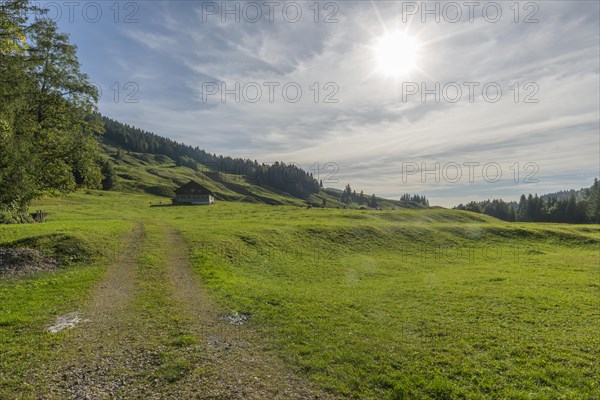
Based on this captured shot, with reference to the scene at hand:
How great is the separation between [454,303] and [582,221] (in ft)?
545

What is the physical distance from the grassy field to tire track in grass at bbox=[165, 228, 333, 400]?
578 millimetres

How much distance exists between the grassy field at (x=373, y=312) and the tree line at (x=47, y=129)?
602cm

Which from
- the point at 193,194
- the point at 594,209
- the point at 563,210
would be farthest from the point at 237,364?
the point at 563,210

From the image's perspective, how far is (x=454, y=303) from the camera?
69.0 feet

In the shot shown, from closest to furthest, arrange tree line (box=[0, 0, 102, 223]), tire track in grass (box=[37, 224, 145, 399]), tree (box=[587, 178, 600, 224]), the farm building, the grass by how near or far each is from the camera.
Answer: tire track in grass (box=[37, 224, 145, 399]), the grass, tree line (box=[0, 0, 102, 223]), the farm building, tree (box=[587, 178, 600, 224])

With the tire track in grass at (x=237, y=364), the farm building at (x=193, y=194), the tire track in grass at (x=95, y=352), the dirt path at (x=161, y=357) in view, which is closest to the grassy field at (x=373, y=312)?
the dirt path at (x=161, y=357)

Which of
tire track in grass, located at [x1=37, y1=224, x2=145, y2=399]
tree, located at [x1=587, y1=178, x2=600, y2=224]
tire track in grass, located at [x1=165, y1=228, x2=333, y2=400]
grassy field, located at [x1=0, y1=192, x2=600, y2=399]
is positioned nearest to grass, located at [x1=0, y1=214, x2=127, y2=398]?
grassy field, located at [x1=0, y1=192, x2=600, y2=399]

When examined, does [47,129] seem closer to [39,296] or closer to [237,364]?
[39,296]

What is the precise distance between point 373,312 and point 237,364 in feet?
31.5

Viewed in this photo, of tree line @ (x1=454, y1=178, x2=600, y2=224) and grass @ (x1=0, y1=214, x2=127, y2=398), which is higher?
tree line @ (x1=454, y1=178, x2=600, y2=224)

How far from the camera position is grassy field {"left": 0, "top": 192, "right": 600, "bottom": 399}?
37.6 feet

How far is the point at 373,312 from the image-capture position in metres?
19.0

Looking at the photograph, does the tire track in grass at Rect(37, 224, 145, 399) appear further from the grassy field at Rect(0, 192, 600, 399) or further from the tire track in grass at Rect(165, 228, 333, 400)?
the tire track in grass at Rect(165, 228, 333, 400)

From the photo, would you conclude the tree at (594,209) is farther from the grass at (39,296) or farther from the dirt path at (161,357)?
the grass at (39,296)
